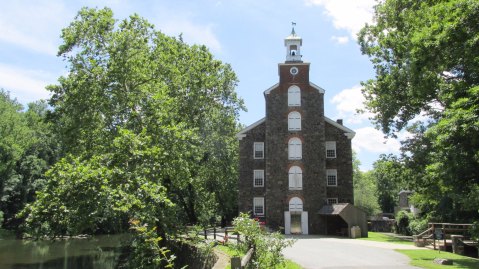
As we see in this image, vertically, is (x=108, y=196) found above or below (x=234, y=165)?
below

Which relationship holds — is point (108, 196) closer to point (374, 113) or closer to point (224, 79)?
point (374, 113)

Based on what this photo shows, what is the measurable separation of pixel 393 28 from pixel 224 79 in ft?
56.4

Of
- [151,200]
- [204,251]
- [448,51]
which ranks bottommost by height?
[204,251]

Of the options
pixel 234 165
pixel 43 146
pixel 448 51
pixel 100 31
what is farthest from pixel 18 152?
pixel 448 51

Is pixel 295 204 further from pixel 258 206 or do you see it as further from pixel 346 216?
pixel 346 216

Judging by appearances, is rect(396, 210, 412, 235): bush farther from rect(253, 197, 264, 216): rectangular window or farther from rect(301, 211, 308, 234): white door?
rect(253, 197, 264, 216): rectangular window

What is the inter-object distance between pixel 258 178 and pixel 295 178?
3.90 metres

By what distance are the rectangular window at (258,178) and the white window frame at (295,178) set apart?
123 inches

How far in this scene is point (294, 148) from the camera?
41.3 meters

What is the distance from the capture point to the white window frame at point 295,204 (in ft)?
132

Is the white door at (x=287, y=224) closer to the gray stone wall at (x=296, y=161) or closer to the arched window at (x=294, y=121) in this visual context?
the gray stone wall at (x=296, y=161)

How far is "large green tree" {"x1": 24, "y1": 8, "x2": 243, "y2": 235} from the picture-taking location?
16328 mm

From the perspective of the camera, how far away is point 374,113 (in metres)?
29.9

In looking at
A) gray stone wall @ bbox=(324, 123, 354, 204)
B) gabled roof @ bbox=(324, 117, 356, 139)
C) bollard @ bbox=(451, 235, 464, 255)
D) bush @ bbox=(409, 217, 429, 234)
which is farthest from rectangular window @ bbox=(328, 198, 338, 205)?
bollard @ bbox=(451, 235, 464, 255)
